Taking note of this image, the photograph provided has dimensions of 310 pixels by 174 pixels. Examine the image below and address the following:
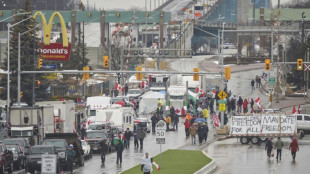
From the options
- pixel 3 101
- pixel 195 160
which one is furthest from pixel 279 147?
pixel 3 101

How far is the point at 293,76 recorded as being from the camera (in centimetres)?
9575

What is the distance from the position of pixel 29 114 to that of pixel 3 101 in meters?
34.8

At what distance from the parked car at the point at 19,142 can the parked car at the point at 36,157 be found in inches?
105

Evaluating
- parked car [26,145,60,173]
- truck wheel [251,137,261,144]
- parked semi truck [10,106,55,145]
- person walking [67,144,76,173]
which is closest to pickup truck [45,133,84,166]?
person walking [67,144,76,173]

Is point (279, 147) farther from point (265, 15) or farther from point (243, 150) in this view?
point (265, 15)

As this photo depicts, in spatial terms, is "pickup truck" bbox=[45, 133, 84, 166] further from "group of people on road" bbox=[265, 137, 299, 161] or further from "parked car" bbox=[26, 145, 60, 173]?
"group of people on road" bbox=[265, 137, 299, 161]

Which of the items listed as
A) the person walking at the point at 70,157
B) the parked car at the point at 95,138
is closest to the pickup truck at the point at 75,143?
the person walking at the point at 70,157

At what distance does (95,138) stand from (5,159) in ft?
42.7

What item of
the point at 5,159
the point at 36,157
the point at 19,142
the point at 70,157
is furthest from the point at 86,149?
the point at 5,159

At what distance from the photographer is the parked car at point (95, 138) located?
169ft

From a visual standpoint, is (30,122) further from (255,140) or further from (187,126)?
(255,140)

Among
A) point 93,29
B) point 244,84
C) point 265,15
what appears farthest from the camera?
point 265,15

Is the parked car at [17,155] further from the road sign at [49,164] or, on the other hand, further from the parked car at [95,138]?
the road sign at [49,164]

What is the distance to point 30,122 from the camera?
4944 centimetres
